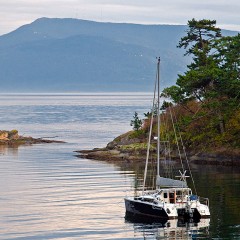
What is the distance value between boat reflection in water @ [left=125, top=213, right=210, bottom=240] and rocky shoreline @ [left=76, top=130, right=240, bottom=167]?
3759 cm

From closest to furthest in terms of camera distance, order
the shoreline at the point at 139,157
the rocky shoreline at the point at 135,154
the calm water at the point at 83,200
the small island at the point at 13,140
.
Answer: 1. the calm water at the point at 83,200
2. the shoreline at the point at 139,157
3. the rocky shoreline at the point at 135,154
4. the small island at the point at 13,140

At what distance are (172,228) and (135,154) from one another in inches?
1925

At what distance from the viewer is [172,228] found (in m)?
55.0

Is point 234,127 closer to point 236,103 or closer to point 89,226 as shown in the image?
point 236,103

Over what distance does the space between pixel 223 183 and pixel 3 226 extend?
2887 centimetres

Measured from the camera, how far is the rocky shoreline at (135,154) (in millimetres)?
95938

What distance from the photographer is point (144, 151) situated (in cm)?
10412

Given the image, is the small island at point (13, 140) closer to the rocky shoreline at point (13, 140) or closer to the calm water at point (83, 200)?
the rocky shoreline at point (13, 140)

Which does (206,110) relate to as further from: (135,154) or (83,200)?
(83,200)

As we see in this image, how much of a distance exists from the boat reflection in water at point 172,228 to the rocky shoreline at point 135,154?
37594 mm

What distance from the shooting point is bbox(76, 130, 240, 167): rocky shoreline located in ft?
315

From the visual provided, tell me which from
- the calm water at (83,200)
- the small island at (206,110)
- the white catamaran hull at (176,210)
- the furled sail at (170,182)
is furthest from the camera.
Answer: the small island at (206,110)

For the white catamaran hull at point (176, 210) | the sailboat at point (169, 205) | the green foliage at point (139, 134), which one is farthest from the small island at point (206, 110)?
the white catamaran hull at point (176, 210)

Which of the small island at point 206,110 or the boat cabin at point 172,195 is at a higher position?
the small island at point 206,110
